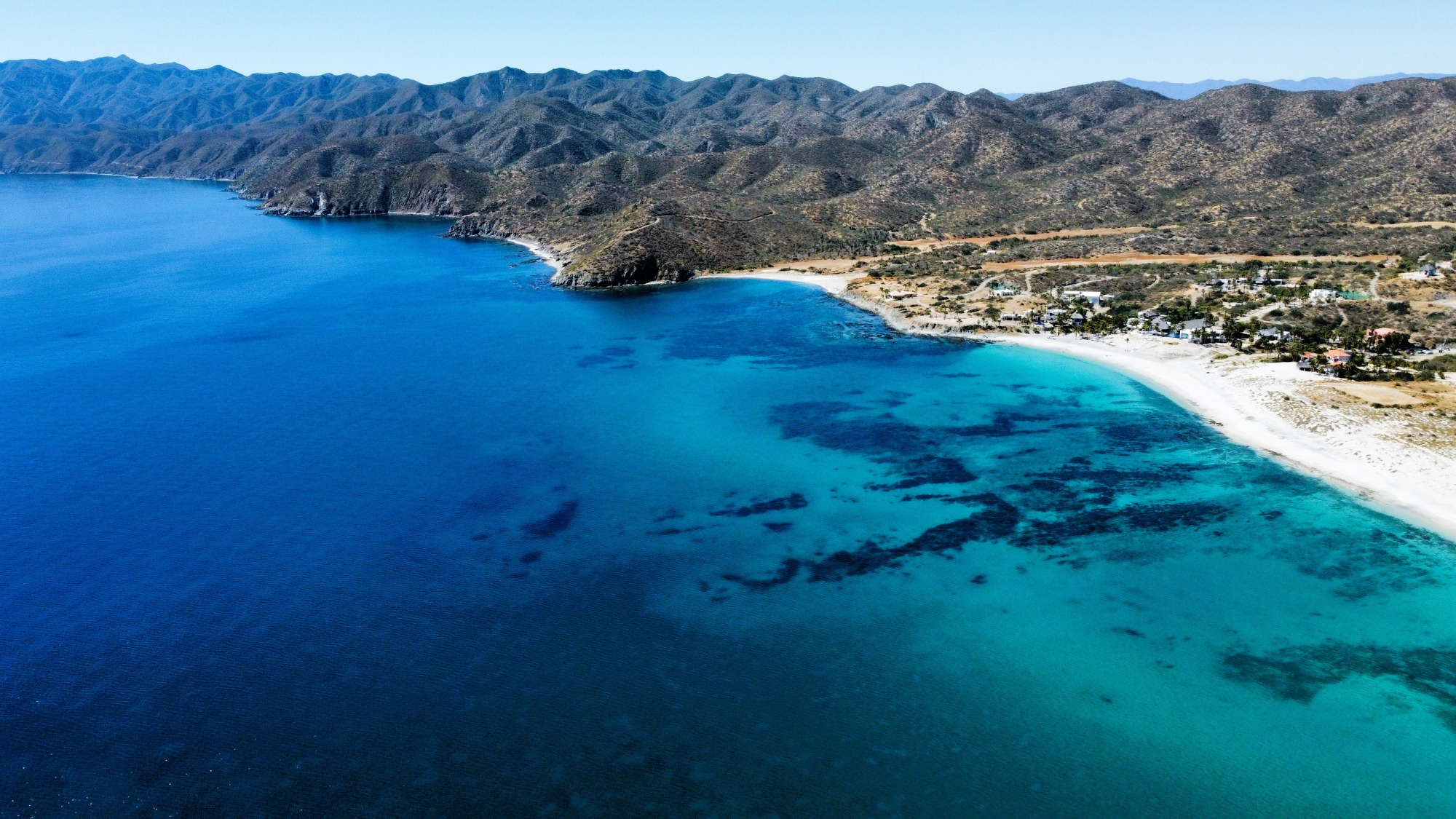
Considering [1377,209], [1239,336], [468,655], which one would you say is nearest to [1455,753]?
[468,655]

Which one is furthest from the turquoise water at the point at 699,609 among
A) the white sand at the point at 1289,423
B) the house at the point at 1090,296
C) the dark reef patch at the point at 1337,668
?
the house at the point at 1090,296

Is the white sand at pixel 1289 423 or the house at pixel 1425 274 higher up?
the house at pixel 1425 274

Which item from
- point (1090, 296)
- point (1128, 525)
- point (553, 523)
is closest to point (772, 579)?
point (553, 523)

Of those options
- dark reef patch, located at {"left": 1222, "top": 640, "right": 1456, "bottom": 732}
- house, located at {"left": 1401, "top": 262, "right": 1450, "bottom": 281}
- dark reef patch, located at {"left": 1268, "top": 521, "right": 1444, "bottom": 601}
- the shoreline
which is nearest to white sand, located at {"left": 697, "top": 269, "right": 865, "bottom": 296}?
the shoreline

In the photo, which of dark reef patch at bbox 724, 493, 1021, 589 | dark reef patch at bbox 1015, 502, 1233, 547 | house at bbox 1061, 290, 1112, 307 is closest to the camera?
dark reef patch at bbox 724, 493, 1021, 589

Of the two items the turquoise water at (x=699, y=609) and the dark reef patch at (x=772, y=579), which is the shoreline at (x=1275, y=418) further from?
the dark reef patch at (x=772, y=579)

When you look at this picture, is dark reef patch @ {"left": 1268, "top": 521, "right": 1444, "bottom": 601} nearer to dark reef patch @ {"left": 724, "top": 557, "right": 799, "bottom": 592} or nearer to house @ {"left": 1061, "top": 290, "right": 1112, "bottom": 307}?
dark reef patch @ {"left": 724, "top": 557, "right": 799, "bottom": 592}
